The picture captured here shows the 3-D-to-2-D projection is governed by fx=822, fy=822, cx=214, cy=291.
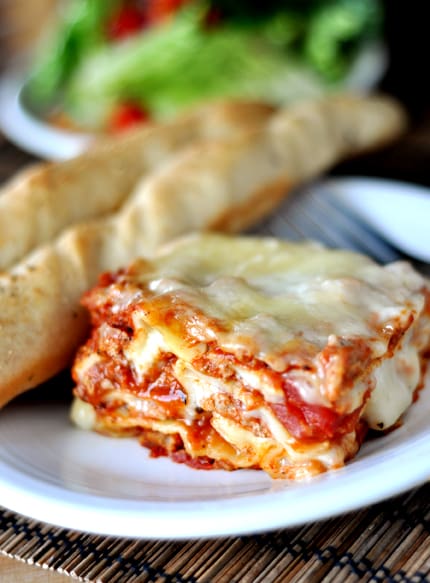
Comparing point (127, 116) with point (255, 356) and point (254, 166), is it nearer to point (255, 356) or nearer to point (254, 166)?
point (254, 166)

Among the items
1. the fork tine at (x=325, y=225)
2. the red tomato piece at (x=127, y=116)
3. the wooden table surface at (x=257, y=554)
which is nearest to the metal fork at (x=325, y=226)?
the fork tine at (x=325, y=225)

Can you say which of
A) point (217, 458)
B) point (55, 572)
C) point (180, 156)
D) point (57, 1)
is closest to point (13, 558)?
point (55, 572)

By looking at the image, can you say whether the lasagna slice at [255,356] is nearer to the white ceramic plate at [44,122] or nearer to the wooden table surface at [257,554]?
the wooden table surface at [257,554]

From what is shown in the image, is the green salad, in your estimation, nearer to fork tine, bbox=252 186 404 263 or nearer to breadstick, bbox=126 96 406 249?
breadstick, bbox=126 96 406 249

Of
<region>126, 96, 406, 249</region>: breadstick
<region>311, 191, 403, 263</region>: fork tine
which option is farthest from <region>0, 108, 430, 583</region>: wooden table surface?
<region>126, 96, 406, 249</region>: breadstick

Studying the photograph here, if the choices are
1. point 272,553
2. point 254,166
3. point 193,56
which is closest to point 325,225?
point 254,166
